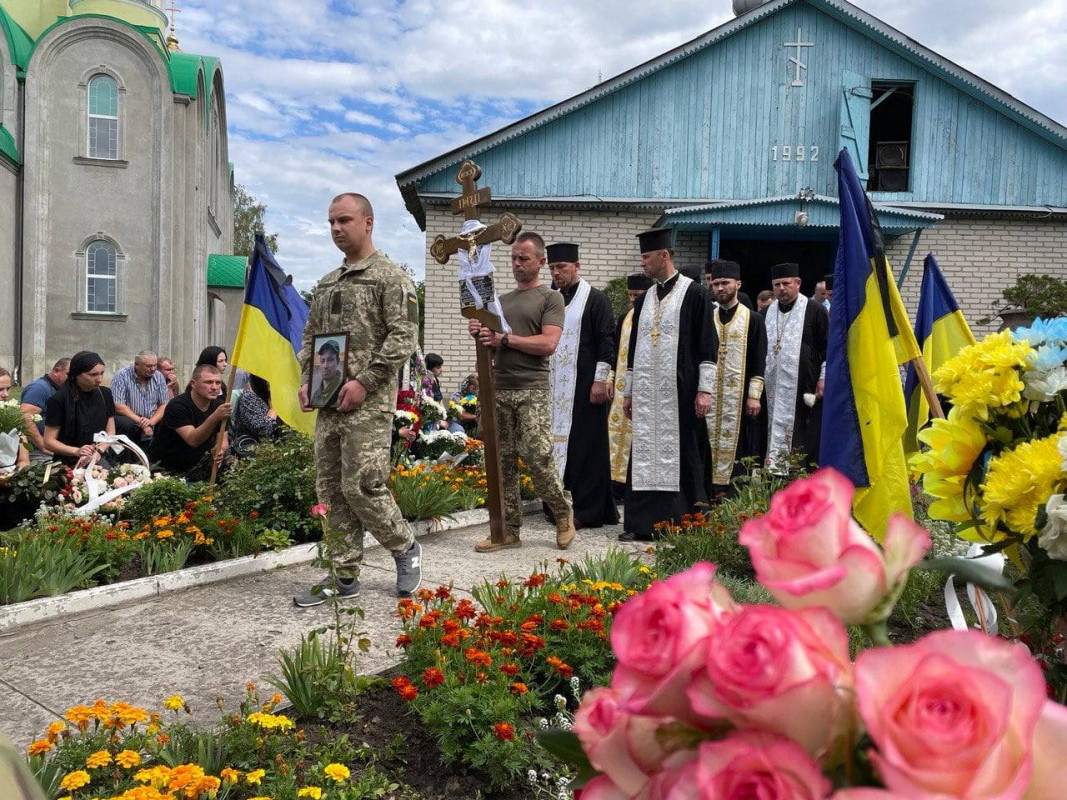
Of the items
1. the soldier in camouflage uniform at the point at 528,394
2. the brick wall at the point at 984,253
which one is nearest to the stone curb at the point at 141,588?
the soldier in camouflage uniform at the point at 528,394

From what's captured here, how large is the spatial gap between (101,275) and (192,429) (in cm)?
1906

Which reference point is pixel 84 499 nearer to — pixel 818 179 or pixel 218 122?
pixel 818 179

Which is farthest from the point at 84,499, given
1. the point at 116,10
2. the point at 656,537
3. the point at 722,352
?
the point at 116,10

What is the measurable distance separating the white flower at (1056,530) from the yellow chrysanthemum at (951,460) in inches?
10.1

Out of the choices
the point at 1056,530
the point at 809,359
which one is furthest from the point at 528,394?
the point at 1056,530

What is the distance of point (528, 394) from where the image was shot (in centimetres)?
632

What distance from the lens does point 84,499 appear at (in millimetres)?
6566

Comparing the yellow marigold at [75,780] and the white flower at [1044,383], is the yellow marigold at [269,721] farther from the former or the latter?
the white flower at [1044,383]

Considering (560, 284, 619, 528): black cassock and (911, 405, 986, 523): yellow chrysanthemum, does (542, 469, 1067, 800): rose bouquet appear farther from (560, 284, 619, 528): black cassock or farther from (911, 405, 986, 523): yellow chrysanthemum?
(560, 284, 619, 528): black cassock

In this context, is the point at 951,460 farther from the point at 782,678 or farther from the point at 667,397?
the point at 667,397

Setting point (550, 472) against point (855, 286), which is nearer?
point (855, 286)

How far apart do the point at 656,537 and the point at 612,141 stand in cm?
1101

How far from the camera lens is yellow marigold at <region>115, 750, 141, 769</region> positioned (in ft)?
8.29

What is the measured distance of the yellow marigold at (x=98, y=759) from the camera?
2.53 m
